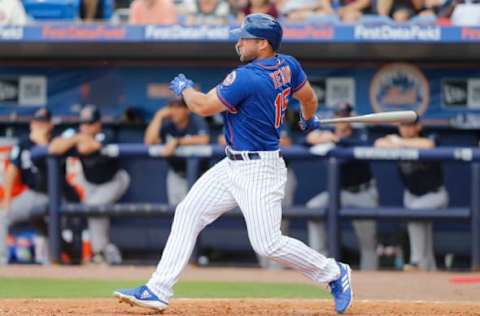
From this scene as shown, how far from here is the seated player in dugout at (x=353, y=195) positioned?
31.1ft

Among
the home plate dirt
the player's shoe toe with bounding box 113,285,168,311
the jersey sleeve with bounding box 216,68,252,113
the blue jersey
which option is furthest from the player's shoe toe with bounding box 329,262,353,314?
the jersey sleeve with bounding box 216,68,252,113

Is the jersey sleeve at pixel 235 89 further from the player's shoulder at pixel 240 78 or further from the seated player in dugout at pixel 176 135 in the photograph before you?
the seated player in dugout at pixel 176 135

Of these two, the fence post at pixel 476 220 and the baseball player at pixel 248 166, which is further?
the fence post at pixel 476 220

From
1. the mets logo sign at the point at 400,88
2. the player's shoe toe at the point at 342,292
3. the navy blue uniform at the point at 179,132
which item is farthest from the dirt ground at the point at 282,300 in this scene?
the mets logo sign at the point at 400,88

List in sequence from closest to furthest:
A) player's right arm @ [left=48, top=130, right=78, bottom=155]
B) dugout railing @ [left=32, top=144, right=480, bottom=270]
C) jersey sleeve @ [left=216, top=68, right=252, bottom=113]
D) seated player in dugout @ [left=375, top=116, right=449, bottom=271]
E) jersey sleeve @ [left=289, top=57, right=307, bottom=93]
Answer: jersey sleeve @ [left=216, top=68, right=252, bottom=113], jersey sleeve @ [left=289, top=57, right=307, bottom=93], dugout railing @ [left=32, top=144, right=480, bottom=270], seated player in dugout @ [left=375, top=116, right=449, bottom=271], player's right arm @ [left=48, top=130, right=78, bottom=155]

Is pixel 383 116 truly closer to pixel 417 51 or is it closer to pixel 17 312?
pixel 17 312

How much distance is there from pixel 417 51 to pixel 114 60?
270cm

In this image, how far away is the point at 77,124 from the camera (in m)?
10.3

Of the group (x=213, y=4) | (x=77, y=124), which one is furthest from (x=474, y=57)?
(x=77, y=124)

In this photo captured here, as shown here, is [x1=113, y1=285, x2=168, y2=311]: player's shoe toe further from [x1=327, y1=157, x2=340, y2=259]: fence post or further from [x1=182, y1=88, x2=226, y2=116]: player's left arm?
[x1=327, y1=157, x2=340, y2=259]: fence post

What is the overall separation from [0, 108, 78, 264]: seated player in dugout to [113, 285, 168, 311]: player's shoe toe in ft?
14.1

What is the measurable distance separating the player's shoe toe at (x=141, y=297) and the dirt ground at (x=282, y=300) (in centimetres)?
18

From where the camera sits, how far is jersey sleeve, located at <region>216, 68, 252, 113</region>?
557cm

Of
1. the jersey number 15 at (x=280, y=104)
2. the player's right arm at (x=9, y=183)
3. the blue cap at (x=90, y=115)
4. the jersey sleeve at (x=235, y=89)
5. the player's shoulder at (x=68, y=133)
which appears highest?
the jersey sleeve at (x=235, y=89)
